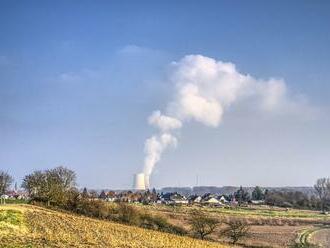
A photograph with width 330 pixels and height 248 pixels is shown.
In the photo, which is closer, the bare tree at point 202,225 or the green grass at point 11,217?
the green grass at point 11,217

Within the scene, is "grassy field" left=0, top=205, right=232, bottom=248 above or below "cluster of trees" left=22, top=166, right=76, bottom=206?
below

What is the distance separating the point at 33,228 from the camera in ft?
130

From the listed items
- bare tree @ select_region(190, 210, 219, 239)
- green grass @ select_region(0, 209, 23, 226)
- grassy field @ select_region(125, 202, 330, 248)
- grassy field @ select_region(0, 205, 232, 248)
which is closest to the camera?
grassy field @ select_region(0, 205, 232, 248)

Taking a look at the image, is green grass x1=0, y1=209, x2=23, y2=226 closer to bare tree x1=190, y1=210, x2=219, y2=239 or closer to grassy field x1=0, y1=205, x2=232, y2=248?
grassy field x1=0, y1=205, x2=232, y2=248

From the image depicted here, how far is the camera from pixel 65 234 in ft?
128


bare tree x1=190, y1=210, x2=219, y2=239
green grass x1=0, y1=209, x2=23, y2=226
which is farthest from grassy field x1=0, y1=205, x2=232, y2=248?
bare tree x1=190, y1=210, x2=219, y2=239

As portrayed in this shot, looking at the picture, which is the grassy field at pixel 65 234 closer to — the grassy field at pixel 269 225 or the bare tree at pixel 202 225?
the bare tree at pixel 202 225

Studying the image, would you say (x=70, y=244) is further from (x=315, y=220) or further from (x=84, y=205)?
(x=315, y=220)


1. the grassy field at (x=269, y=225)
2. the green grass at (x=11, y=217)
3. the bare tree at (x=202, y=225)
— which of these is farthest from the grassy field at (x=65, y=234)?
the grassy field at (x=269, y=225)

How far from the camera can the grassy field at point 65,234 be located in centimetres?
3295

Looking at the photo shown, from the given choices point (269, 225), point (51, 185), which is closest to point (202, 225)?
point (51, 185)

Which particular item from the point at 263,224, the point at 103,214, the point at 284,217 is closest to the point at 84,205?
the point at 103,214

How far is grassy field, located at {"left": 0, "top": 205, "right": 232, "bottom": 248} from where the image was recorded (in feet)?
108

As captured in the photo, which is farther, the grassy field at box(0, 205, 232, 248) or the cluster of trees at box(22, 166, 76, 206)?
the cluster of trees at box(22, 166, 76, 206)
